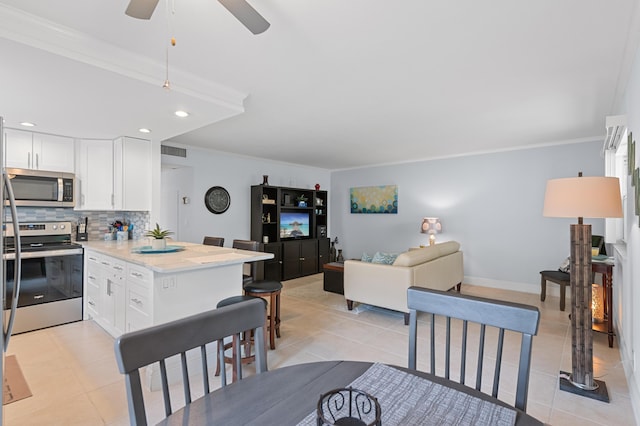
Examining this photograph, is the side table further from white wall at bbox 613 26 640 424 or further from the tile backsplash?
white wall at bbox 613 26 640 424

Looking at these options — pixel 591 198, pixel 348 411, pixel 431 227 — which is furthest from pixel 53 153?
pixel 431 227

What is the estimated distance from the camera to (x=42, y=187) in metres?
3.67

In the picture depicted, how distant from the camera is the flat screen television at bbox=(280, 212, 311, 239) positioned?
645 cm

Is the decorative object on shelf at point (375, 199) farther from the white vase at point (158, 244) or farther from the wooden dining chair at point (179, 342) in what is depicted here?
the wooden dining chair at point (179, 342)

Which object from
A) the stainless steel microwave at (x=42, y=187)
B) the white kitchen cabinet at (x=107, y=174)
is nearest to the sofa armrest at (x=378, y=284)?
the white kitchen cabinet at (x=107, y=174)

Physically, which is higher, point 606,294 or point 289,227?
point 289,227

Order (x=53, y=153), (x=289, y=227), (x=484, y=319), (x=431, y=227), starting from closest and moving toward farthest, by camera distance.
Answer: (x=484, y=319) → (x=53, y=153) → (x=431, y=227) → (x=289, y=227)

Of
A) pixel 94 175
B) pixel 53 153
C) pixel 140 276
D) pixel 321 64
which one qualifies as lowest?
pixel 140 276

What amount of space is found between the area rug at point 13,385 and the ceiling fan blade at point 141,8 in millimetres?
2608

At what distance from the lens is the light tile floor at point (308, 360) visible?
2051 millimetres

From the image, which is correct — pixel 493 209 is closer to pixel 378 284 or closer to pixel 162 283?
pixel 378 284

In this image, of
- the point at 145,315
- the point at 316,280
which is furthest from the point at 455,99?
the point at 316,280

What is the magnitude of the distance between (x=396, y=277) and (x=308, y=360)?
1.43 meters

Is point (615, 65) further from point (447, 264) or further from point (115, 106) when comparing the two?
point (115, 106)
